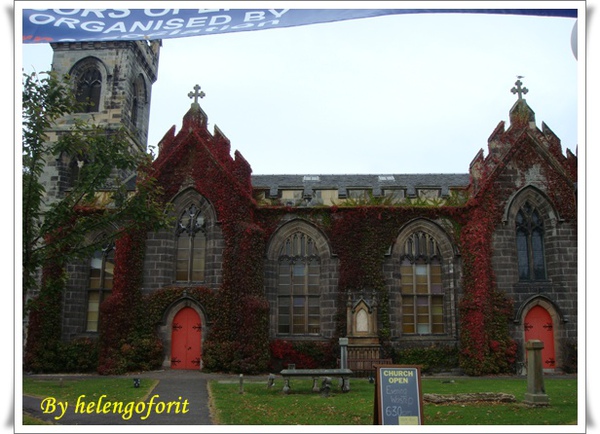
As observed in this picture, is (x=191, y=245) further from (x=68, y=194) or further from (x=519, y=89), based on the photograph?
(x=519, y=89)

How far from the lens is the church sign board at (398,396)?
9695mm

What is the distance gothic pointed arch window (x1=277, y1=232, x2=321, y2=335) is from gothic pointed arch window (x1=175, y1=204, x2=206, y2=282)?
3.04 metres

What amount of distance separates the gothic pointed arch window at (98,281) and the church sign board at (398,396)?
1586 centimetres

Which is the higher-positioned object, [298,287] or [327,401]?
[298,287]

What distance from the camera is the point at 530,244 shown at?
2252 cm

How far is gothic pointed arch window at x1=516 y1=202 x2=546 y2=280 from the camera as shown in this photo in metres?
22.4

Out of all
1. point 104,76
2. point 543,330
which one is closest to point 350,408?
point 543,330

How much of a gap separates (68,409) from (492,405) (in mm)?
8964

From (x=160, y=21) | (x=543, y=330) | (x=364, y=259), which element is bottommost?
(x=543, y=330)

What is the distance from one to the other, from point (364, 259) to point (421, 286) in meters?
2.43

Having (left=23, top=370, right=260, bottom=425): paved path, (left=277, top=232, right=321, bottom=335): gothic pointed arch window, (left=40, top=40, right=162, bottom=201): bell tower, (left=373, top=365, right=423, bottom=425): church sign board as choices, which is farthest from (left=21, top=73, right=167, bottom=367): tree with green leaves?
(left=40, top=40, right=162, bottom=201): bell tower

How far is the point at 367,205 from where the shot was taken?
76.2 ft

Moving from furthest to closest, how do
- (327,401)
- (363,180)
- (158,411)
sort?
(363,180) → (327,401) → (158,411)

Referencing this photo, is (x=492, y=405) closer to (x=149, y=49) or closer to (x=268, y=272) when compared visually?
(x=268, y=272)
